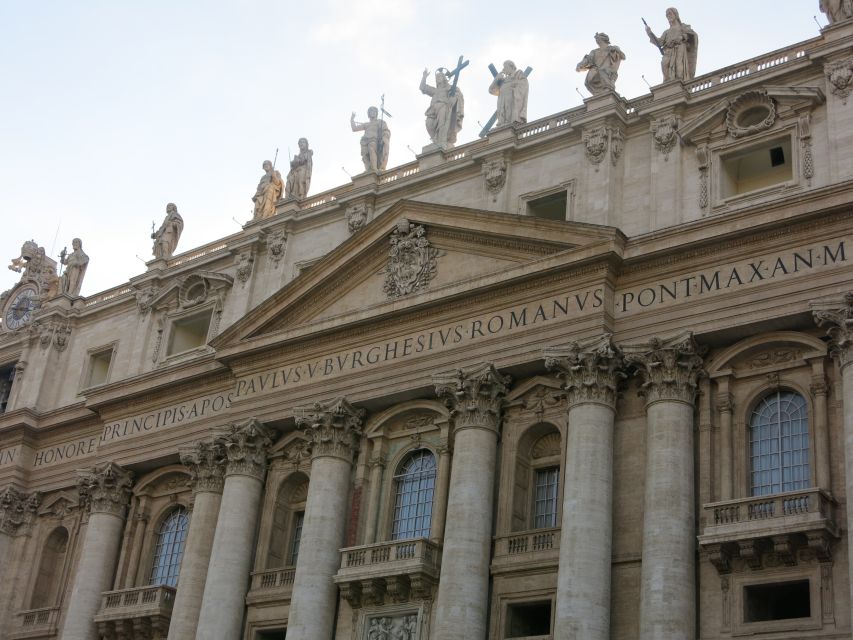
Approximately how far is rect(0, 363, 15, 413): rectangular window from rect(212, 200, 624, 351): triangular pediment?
13497mm

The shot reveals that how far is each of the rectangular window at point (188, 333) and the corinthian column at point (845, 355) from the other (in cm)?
2092

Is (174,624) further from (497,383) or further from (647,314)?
(647,314)

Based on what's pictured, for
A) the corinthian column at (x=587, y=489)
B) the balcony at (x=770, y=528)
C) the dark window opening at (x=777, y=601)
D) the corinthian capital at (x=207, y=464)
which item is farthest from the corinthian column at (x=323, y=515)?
the dark window opening at (x=777, y=601)

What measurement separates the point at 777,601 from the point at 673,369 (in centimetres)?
540

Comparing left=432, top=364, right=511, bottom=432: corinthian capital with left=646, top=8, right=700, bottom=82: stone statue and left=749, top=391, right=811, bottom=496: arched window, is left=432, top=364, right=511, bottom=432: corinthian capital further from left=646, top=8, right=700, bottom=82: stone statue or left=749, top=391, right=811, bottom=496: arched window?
left=646, top=8, right=700, bottom=82: stone statue

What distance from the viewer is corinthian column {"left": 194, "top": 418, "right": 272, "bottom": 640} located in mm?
34062

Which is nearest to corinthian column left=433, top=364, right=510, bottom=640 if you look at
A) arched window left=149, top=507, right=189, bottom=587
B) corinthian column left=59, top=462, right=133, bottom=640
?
arched window left=149, top=507, right=189, bottom=587

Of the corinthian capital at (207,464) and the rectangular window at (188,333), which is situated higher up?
the rectangular window at (188,333)

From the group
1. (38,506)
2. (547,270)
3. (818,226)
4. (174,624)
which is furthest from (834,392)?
(38,506)

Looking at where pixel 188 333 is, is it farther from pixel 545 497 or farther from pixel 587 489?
pixel 587 489

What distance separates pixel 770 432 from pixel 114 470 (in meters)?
20.1

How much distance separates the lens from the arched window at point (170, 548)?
3844cm

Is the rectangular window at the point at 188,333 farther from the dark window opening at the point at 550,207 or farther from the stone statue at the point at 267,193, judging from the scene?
the dark window opening at the point at 550,207

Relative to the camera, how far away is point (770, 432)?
94.7 ft
